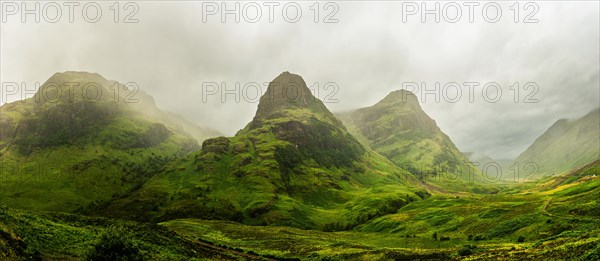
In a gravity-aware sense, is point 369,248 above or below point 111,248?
below

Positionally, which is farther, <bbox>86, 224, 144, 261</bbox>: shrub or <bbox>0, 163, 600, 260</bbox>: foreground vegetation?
<bbox>0, 163, 600, 260</bbox>: foreground vegetation

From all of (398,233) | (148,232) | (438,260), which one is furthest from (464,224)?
(148,232)

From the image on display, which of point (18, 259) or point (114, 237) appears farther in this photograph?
point (114, 237)

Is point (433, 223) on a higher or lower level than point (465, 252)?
lower

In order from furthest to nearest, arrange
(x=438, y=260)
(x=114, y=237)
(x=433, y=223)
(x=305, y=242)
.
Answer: (x=433, y=223), (x=305, y=242), (x=438, y=260), (x=114, y=237)

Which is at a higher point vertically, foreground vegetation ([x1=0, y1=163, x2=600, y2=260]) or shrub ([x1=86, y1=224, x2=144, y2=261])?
shrub ([x1=86, y1=224, x2=144, y2=261])

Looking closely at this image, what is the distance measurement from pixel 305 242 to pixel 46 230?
72.8 meters

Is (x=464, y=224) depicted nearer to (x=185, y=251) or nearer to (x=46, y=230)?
(x=185, y=251)

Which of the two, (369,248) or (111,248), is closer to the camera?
(111,248)

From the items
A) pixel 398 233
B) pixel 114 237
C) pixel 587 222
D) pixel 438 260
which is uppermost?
pixel 114 237

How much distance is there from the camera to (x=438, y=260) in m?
60.8

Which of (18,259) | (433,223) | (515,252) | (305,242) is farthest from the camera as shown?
(433,223)

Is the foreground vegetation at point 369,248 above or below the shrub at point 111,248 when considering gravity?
below

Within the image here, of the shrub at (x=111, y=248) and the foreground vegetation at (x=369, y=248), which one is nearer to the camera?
the shrub at (x=111, y=248)
